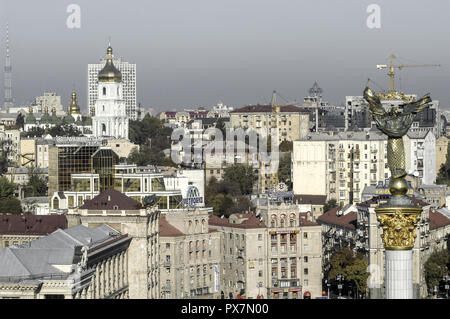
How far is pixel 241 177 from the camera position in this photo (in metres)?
136

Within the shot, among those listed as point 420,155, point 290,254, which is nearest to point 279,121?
point 420,155

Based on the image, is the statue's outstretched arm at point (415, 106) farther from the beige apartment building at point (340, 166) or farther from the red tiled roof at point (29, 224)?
the beige apartment building at point (340, 166)

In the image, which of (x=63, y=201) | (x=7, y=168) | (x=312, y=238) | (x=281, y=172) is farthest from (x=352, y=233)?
(x=7, y=168)

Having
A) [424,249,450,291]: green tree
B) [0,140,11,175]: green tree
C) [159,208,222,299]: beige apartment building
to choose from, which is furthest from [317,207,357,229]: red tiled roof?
[0,140,11,175]: green tree

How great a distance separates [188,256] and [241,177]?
5284 centimetres

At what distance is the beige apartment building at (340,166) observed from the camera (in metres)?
129

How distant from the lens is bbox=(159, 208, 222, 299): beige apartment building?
80500 millimetres

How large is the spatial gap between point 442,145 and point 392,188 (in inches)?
4993

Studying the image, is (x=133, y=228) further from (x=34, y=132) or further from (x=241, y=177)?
(x=34, y=132)

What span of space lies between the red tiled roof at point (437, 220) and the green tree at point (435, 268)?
683 centimetres

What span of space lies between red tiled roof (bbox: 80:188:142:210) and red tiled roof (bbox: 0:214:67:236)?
782 centimetres

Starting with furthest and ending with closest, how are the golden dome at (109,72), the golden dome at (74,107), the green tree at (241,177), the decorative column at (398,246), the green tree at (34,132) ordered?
1. the golden dome at (74,107)
2. the green tree at (34,132)
3. the golden dome at (109,72)
4. the green tree at (241,177)
5. the decorative column at (398,246)

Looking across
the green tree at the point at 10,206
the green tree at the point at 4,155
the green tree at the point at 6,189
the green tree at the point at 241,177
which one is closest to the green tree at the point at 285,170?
the green tree at the point at 241,177

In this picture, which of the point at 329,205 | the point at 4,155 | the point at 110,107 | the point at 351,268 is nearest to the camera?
the point at 351,268
